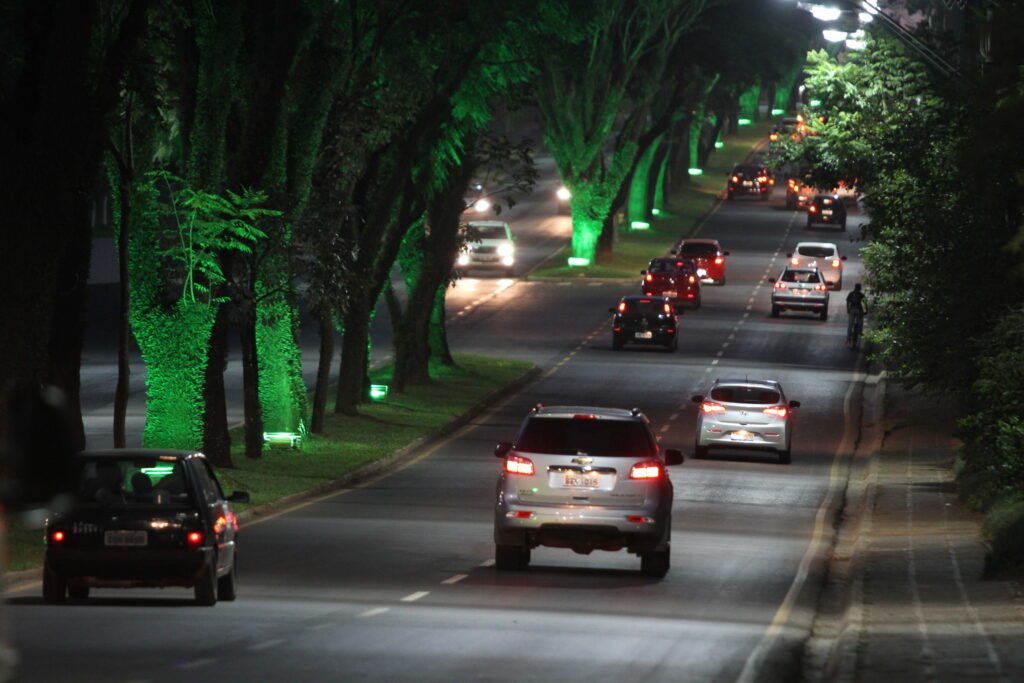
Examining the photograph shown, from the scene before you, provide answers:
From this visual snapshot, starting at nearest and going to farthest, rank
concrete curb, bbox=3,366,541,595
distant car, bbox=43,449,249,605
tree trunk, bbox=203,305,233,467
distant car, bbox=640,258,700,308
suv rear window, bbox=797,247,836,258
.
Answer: distant car, bbox=43,449,249,605
concrete curb, bbox=3,366,541,595
tree trunk, bbox=203,305,233,467
distant car, bbox=640,258,700,308
suv rear window, bbox=797,247,836,258

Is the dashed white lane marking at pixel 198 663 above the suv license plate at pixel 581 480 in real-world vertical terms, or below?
below

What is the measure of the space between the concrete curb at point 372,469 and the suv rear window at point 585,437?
5.20 m

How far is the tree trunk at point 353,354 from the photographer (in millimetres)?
40531

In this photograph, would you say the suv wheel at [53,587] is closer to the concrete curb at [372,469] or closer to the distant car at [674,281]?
the concrete curb at [372,469]

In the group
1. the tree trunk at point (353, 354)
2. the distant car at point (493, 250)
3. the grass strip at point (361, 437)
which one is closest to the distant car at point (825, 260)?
the distant car at point (493, 250)

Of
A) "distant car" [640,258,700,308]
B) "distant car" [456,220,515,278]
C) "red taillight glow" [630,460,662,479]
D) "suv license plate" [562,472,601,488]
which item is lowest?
"suv license plate" [562,472,601,488]

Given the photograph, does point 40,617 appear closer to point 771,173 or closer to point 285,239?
point 285,239

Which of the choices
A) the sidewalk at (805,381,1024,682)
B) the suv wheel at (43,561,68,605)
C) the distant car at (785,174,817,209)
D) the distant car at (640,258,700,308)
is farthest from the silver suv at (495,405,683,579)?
the distant car at (785,174,817,209)

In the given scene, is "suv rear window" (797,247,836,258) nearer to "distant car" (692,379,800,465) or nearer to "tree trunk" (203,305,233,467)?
"distant car" (692,379,800,465)

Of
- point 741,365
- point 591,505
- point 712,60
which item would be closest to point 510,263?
point 712,60

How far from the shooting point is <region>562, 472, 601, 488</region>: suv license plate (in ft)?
65.3

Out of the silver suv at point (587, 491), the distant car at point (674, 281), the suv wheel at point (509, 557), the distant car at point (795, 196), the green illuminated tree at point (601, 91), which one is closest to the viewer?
the silver suv at point (587, 491)

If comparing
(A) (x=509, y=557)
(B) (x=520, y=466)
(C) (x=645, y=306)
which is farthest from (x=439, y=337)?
(B) (x=520, y=466)

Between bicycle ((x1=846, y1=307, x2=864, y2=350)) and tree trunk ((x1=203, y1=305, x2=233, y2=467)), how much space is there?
1168 inches
